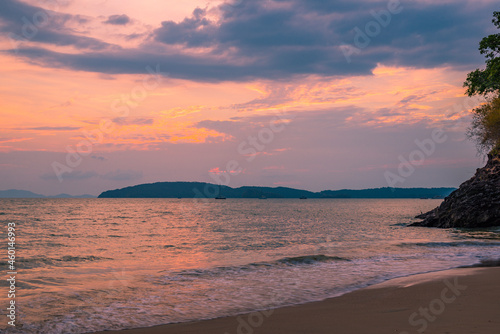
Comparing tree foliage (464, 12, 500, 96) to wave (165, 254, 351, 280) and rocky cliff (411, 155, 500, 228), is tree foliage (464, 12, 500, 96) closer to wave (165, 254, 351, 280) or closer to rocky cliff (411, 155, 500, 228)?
rocky cliff (411, 155, 500, 228)

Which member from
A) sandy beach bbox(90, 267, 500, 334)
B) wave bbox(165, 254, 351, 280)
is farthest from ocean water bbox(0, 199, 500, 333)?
sandy beach bbox(90, 267, 500, 334)

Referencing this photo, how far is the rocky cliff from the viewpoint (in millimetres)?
35156

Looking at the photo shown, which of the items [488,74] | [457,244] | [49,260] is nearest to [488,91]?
[488,74]

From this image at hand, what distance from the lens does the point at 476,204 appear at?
121 ft

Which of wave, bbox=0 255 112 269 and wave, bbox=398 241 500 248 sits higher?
wave, bbox=398 241 500 248

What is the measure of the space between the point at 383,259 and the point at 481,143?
28.1 meters

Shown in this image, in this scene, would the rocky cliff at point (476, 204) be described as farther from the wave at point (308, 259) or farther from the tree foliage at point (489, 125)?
the wave at point (308, 259)

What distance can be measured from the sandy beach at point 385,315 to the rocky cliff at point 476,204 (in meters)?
28.0

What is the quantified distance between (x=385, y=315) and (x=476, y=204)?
1353 inches

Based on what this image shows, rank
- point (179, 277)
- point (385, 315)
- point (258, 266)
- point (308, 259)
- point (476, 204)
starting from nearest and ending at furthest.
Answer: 1. point (385, 315)
2. point (179, 277)
3. point (258, 266)
4. point (308, 259)
5. point (476, 204)

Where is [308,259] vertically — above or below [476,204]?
below

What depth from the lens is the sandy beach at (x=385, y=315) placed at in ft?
23.2

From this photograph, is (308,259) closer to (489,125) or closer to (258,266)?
(258,266)

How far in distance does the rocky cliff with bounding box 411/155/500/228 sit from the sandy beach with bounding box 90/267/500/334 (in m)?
28.0
